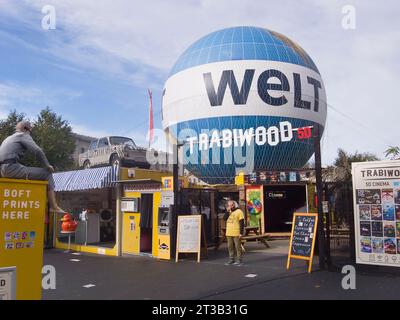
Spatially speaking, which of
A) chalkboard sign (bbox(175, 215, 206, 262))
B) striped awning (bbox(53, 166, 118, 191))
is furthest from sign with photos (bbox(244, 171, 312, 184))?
chalkboard sign (bbox(175, 215, 206, 262))

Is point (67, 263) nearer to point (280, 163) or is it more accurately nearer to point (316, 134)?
point (316, 134)

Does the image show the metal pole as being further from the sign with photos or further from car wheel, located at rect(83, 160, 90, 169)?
car wheel, located at rect(83, 160, 90, 169)

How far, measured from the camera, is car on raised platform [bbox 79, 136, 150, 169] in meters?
20.4

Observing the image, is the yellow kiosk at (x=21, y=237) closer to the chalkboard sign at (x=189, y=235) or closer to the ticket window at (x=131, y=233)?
the chalkboard sign at (x=189, y=235)

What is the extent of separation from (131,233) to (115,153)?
8.11 metres

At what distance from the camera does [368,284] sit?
26.9 feet

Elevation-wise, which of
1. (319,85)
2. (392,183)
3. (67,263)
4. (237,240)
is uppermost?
(319,85)

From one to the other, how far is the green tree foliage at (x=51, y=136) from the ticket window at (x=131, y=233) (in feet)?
65.5

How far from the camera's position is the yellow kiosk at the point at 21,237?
399 cm

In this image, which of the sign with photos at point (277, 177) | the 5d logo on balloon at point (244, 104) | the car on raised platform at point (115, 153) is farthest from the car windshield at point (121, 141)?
the sign with photos at point (277, 177)

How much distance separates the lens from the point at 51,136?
33.3m

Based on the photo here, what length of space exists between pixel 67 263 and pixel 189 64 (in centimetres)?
1678

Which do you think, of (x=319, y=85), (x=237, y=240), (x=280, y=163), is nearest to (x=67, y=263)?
(x=237, y=240)
